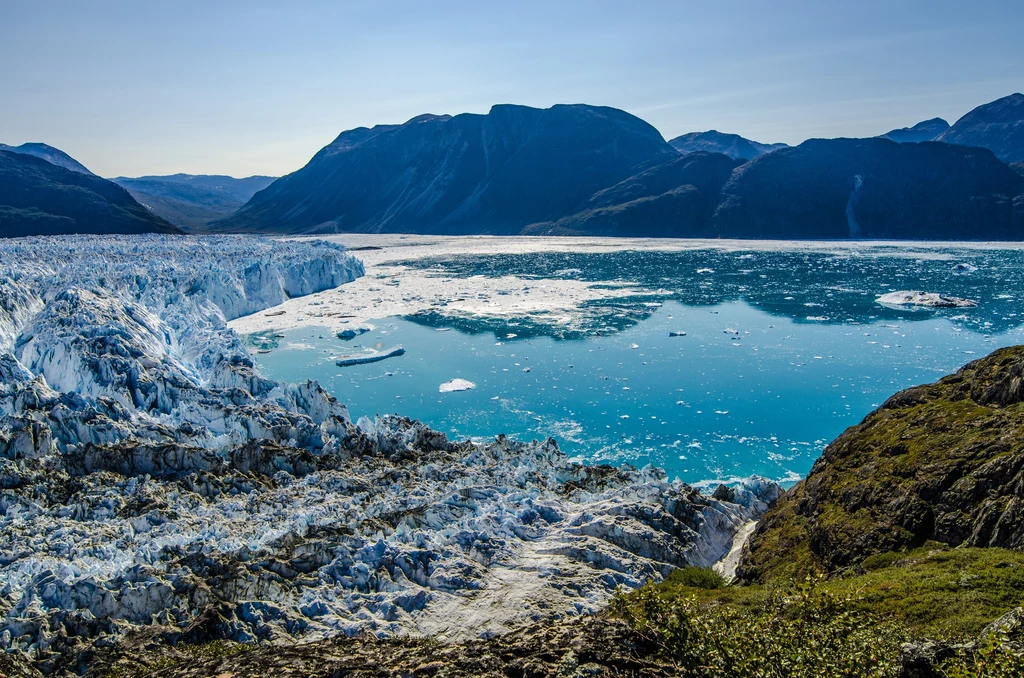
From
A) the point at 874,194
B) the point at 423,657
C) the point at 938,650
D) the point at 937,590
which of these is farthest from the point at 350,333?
the point at 874,194

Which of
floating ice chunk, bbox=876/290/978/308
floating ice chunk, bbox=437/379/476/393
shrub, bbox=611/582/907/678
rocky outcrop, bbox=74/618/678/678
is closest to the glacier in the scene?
rocky outcrop, bbox=74/618/678/678

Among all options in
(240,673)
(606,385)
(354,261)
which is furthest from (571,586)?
(354,261)

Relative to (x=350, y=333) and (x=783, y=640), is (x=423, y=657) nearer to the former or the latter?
(x=783, y=640)

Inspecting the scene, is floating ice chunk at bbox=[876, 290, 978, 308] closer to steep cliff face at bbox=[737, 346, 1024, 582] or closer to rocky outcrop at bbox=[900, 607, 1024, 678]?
steep cliff face at bbox=[737, 346, 1024, 582]

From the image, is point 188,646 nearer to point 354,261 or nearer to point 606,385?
point 606,385

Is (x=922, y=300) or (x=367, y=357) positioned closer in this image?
(x=367, y=357)

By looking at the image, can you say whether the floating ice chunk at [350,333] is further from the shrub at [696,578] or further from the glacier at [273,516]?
the shrub at [696,578]

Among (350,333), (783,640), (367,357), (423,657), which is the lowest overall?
(423,657)
